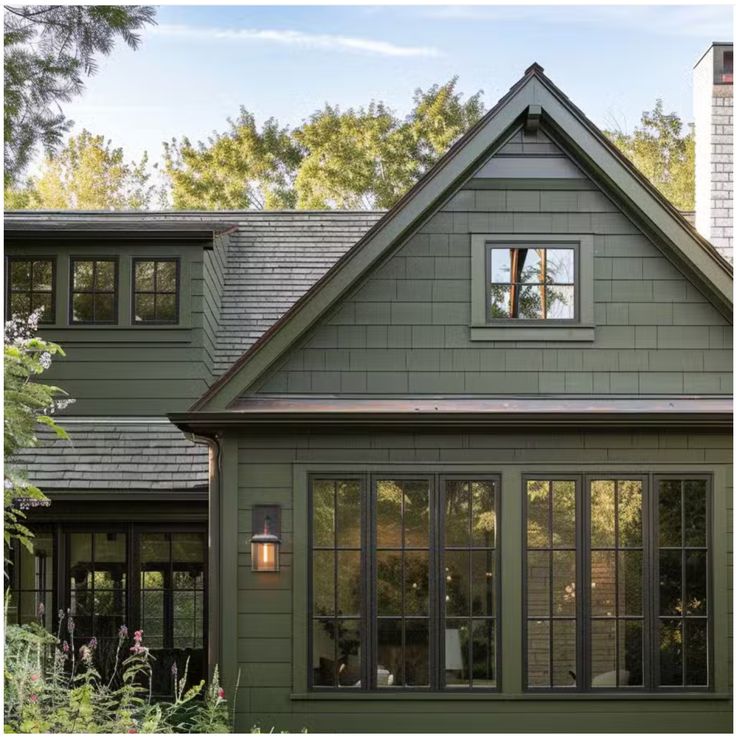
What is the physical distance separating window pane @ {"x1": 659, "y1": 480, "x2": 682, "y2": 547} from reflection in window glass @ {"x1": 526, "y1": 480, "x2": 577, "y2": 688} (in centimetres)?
66

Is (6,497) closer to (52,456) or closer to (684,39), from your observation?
(52,456)

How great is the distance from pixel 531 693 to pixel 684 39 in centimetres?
1868

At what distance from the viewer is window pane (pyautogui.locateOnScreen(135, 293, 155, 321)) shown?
1063cm

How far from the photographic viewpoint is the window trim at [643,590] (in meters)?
7.43

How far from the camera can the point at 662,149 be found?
22.1m

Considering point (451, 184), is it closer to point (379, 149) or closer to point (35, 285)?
point (35, 285)

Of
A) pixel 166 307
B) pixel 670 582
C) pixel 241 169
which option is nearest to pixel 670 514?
pixel 670 582

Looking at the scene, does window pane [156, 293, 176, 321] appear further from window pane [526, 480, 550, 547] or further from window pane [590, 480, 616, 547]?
window pane [590, 480, 616, 547]

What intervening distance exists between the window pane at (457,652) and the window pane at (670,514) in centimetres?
163

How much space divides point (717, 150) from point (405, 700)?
19.1 ft

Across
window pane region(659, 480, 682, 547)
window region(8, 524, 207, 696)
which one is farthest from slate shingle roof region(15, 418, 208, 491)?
window pane region(659, 480, 682, 547)

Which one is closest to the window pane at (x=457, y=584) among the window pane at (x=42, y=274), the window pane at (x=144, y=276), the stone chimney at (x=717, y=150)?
the stone chimney at (x=717, y=150)

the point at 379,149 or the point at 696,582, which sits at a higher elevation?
the point at 379,149

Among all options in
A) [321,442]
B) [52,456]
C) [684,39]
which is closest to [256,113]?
[684,39]
